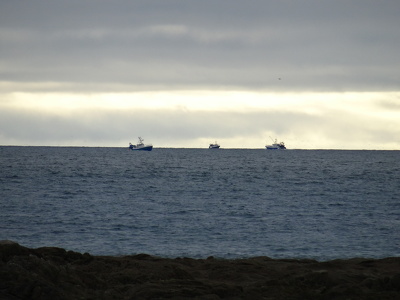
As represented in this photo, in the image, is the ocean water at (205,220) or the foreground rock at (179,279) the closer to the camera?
the foreground rock at (179,279)

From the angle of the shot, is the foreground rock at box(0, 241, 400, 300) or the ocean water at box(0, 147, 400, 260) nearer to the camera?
the foreground rock at box(0, 241, 400, 300)

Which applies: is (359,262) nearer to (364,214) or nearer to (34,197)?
(364,214)

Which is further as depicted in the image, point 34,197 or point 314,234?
point 34,197

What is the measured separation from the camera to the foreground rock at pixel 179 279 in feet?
41.0

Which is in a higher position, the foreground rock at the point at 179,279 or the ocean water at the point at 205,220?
the foreground rock at the point at 179,279

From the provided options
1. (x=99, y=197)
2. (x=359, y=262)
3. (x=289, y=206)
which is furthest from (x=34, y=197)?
(x=359, y=262)

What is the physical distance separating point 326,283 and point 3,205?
36.2m

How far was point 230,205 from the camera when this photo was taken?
48562mm

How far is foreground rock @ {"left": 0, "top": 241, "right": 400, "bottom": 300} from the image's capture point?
12.5m

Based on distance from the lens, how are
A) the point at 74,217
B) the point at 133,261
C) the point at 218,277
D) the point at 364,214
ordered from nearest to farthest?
the point at 218,277
the point at 133,261
the point at 74,217
the point at 364,214

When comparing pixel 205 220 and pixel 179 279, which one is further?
pixel 205 220

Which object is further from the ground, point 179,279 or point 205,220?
point 179,279

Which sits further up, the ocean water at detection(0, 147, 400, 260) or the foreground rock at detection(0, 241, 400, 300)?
the foreground rock at detection(0, 241, 400, 300)

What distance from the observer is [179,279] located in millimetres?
14609
